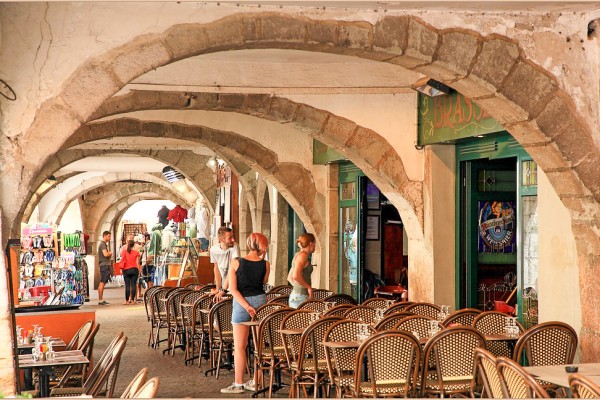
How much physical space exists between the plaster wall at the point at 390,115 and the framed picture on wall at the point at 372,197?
2.32m

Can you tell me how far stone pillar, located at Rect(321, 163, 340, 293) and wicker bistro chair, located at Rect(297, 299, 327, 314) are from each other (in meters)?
4.40

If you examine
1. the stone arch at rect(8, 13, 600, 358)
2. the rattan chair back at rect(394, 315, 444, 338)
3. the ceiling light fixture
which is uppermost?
the ceiling light fixture

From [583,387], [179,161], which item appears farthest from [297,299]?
[179,161]

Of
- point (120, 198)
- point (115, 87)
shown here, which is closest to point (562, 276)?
point (115, 87)

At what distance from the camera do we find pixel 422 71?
609 centimetres

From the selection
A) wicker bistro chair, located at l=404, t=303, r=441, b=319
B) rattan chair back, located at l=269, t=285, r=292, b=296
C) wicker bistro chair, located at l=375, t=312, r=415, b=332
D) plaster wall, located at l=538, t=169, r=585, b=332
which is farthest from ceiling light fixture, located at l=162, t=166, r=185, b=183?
wicker bistro chair, located at l=375, t=312, r=415, b=332

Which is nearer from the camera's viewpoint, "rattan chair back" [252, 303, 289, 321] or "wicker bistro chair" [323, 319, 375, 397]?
"wicker bistro chair" [323, 319, 375, 397]

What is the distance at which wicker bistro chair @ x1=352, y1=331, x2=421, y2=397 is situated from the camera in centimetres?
551

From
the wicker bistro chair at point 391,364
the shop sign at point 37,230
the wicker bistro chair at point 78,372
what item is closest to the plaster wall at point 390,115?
the wicker bistro chair at point 78,372

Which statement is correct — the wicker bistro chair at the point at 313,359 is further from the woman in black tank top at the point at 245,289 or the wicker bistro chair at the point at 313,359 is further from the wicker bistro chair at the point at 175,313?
the wicker bistro chair at the point at 175,313

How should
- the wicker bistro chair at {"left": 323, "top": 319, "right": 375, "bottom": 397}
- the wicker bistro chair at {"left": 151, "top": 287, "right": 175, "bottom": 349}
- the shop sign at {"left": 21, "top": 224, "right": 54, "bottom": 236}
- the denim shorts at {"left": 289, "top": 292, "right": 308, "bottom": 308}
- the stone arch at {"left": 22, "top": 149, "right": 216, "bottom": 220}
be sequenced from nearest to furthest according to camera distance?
1. the wicker bistro chair at {"left": 323, "top": 319, "right": 375, "bottom": 397}
2. the denim shorts at {"left": 289, "top": 292, "right": 308, "bottom": 308}
3. the wicker bistro chair at {"left": 151, "top": 287, "right": 175, "bottom": 349}
4. the shop sign at {"left": 21, "top": 224, "right": 54, "bottom": 236}
5. the stone arch at {"left": 22, "top": 149, "right": 216, "bottom": 220}

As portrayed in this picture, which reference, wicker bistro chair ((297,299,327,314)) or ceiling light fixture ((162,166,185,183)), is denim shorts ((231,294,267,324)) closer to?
wicker bistro chair ((297,299,327,314))

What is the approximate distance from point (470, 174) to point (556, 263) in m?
2.33

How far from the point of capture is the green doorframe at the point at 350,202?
11.4m
